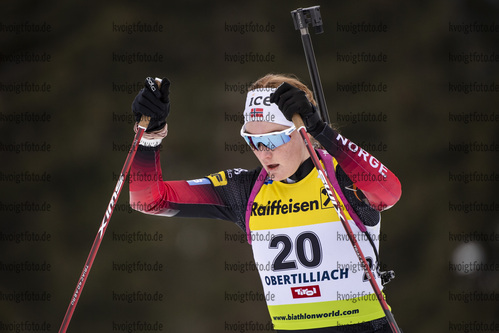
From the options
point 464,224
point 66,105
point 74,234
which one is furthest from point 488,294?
point 66,105

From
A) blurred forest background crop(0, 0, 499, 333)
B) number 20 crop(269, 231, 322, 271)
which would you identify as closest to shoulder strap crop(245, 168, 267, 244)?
number 20 crop(269, 231, 322, 271)

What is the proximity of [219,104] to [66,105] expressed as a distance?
115 cm

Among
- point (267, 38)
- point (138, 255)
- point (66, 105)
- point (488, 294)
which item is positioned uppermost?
point (267, 38)

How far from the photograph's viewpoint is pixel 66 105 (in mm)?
4449

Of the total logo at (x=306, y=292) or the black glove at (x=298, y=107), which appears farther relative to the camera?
the total logo at (x=306, y=292)

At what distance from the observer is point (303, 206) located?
1.98 m

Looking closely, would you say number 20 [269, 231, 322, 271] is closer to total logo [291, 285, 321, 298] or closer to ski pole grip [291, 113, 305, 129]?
total logo [291, 285, 321, 298]

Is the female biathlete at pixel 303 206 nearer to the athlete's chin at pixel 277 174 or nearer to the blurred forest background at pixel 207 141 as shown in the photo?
the athlete's chin at pixel 277 174

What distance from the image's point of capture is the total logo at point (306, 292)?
75.8 inches

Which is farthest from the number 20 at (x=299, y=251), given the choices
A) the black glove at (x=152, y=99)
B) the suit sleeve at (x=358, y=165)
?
the black glove at (x=152, y=99)

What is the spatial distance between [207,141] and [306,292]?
2818 millimetres

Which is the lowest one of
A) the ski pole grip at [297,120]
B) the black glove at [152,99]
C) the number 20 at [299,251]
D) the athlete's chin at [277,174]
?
the number 20 at [299,251]

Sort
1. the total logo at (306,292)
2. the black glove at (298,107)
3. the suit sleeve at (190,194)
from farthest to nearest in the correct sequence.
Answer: the suit sleeve at (190,194) < the total logo at (306,292) < the black glove at (298,107)

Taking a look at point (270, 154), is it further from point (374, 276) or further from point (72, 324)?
point (72, 324)
